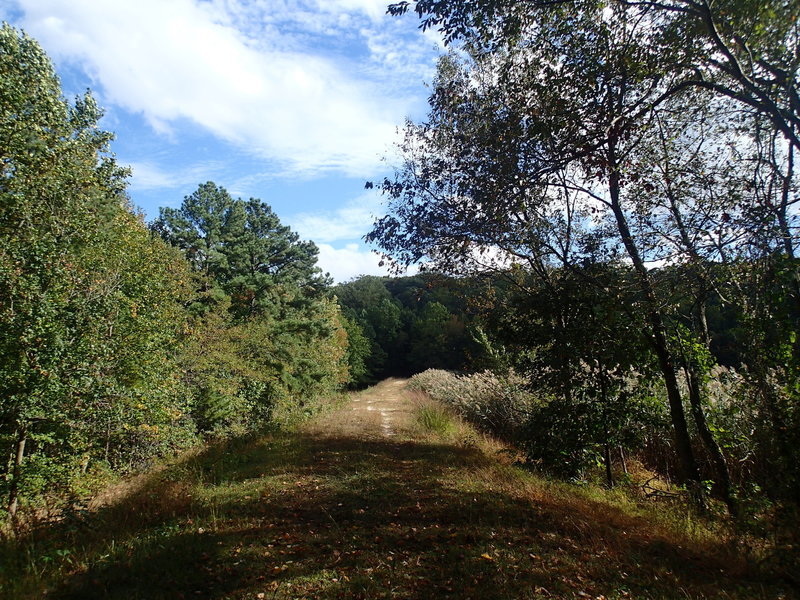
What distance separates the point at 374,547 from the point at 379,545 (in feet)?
0.28

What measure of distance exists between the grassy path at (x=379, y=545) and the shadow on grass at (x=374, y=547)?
20mm

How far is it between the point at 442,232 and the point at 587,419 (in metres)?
4.10

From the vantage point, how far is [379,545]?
511 cm

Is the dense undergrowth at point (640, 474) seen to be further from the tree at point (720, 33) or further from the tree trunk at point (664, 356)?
the tree at point (720, 33)

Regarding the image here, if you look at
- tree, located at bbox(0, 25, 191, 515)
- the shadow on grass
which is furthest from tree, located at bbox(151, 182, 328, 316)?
the shadow on grass

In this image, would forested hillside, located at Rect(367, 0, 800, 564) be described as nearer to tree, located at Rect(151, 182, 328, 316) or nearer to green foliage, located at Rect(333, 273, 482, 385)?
tree, located at Rect(151, 182, 328, 316)

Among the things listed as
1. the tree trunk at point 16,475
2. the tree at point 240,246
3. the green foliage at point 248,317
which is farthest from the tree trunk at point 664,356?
the tree at point 240,246

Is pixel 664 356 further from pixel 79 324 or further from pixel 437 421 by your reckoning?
pixel 79 324

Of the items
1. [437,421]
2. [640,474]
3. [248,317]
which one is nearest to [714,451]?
[640,474]

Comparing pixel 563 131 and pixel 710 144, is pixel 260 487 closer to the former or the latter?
pixel 563 131

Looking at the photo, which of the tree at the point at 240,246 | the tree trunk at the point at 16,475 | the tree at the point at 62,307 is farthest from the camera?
the tree at the point at 240,246

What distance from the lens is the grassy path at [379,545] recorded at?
410 centimetres

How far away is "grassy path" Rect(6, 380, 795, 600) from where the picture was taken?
4.10 m

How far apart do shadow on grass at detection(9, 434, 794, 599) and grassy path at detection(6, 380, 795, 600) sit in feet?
0.06
